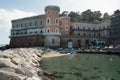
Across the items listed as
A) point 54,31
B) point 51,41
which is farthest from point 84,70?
point 54,31

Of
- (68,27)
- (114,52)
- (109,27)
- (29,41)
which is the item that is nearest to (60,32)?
(68,27)

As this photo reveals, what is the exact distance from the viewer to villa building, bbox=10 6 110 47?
274 ft

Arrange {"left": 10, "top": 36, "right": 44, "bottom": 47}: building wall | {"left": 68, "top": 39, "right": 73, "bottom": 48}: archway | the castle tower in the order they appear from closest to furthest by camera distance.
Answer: the castle tower
{"left": 10, "top": 36, "right": 44, "bottom": 47}: building wall
{"left": 68, "top": 39, "right": 73, "bottom": 48}: archway

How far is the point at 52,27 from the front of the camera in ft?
273

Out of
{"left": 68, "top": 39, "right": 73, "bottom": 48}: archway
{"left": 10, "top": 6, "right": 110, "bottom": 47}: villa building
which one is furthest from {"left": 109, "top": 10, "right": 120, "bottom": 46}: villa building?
{"left": 68, "top": 39, "right": 73, "bottom": 48}: archway

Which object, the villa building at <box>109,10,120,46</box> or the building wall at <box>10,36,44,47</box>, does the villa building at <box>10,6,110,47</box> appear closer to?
the building wall at <box>10,36,44,47</box>

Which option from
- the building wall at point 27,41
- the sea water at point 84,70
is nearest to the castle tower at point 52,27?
the building wall at point 27,41

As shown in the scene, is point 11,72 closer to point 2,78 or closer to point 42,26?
point 2,78

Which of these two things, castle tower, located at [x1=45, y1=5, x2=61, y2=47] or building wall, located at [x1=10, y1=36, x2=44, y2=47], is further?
building wall, located at [x1=10, y1=36, x2=44, y2=47]

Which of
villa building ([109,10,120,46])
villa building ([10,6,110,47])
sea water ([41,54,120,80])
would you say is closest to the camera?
sea water ([41,54,120,80])

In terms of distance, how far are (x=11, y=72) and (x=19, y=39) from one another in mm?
79761

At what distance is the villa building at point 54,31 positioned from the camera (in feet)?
274

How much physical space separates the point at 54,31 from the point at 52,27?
4.98 feet

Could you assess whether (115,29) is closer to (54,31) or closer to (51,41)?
(54,31)
